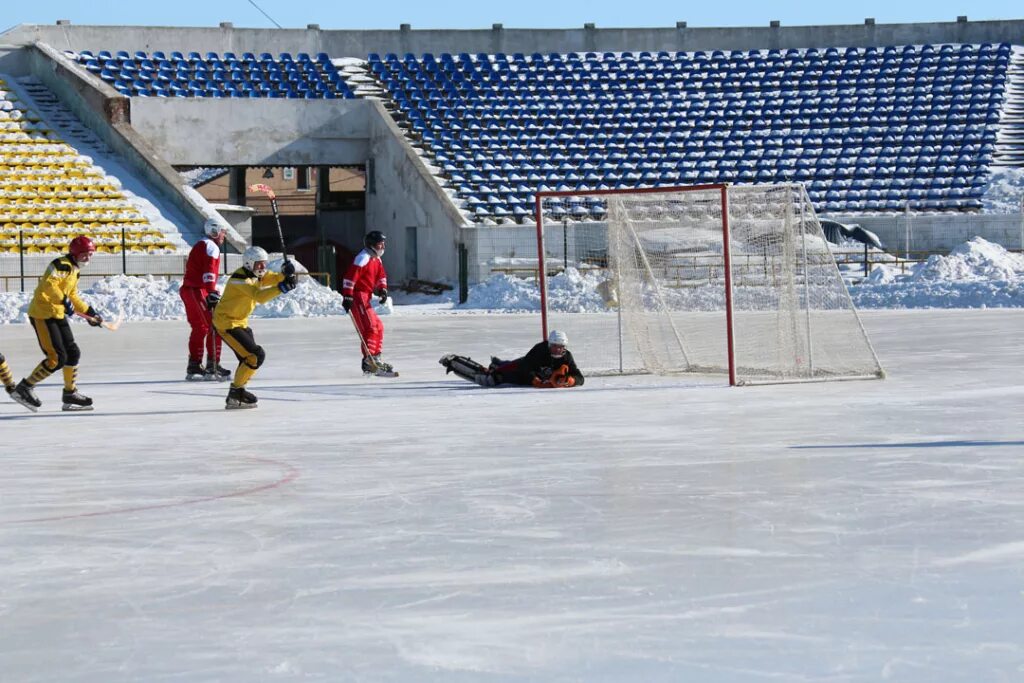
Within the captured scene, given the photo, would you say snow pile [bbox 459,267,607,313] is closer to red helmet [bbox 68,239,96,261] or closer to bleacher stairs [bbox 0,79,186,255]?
bleacher stairs [bbox 0,79,186,255]

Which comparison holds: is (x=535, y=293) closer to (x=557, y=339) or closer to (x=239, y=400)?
(x=557, y=339)

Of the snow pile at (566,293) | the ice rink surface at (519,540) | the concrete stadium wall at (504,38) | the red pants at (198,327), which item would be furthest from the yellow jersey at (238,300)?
the concrete stadium wall at (504,38)

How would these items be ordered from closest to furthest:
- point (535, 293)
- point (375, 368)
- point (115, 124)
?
1. point (375, 368)
2. point (535, 293)
3. point (115, 124)

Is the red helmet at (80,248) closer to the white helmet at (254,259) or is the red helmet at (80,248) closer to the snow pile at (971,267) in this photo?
the white helmet at (254,259)

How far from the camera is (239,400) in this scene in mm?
10344

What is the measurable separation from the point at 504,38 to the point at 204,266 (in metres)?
24.6

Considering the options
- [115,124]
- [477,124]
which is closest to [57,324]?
[115,124]

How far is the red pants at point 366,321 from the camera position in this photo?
12758mm

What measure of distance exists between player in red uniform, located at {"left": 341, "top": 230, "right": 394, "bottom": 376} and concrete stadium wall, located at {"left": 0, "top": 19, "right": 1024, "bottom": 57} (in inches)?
880

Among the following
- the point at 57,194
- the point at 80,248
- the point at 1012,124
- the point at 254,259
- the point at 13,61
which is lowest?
the point at 254,259

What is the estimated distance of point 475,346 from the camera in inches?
634

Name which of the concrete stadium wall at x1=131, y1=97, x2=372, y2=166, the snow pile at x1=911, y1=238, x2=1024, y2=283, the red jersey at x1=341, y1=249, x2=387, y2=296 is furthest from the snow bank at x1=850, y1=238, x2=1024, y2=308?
the red jersey at x1=341, y1=249, x2=387, y2=296

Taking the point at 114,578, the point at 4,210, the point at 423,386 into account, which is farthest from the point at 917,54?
the point at 114,578

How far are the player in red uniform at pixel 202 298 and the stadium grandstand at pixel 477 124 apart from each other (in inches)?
532
